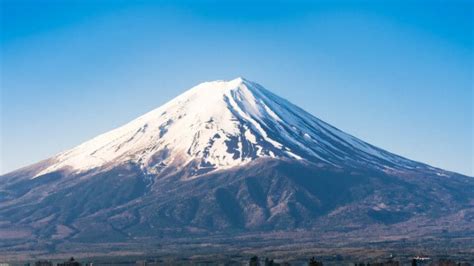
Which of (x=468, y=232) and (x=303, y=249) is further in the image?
(x=468, y=232)

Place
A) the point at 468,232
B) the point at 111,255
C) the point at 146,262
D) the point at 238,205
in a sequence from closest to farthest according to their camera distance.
→ 1. the point at 146,262
2. the point at 111,255
3. the point at 468,232
4. the point at 238,205

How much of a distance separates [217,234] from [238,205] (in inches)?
874

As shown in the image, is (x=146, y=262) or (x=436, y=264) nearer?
(x=436, y=264)

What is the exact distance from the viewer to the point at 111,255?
138875 mm

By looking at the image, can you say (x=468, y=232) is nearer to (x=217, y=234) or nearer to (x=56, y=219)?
(x=217, y=234)

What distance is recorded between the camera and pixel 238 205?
652 ft

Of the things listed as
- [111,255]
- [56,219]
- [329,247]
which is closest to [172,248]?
[111,255]

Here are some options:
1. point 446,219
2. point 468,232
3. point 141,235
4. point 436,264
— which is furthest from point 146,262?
point 446,219

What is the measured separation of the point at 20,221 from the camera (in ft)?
635

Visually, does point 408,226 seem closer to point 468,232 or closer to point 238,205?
point 468,232

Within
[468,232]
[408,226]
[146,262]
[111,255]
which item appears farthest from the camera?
[408,226]

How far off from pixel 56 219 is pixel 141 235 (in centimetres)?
2439

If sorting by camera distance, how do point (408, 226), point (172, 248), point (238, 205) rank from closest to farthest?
point (172, 248)
point (408, 226)
point (238, 205)

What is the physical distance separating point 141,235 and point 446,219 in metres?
63.1
